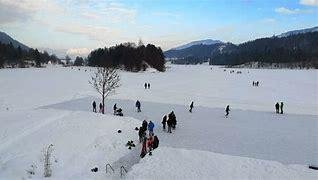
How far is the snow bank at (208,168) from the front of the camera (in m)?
16.8

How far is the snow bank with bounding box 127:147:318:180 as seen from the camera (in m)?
16.8

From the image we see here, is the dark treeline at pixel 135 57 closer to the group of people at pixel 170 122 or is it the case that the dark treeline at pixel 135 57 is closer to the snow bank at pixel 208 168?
the group of people at pixel 170 122

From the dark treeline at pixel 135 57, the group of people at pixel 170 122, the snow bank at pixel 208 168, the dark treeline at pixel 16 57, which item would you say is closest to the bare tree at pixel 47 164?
the snow bank at pixel 208 168

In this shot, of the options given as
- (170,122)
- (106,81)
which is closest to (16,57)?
(106,81)

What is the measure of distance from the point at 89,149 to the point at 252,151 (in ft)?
28.4

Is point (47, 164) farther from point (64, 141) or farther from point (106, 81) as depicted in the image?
point (106, 81)

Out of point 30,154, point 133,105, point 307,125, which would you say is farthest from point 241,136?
point 133,105

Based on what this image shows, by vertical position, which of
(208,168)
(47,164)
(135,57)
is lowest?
(208,168)

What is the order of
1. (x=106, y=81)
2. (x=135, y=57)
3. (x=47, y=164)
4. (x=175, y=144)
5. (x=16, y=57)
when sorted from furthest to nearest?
(x=16, y=57)
(x=135, y=57)
(x=106, y=81)
(x=175, y=144)
(x=47, y=164)

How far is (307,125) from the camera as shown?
97.3 ft

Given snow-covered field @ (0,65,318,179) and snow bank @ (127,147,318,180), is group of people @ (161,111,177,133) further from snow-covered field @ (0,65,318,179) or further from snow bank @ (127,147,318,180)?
snow bank @ (127,147,318,180)

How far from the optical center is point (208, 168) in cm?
1764

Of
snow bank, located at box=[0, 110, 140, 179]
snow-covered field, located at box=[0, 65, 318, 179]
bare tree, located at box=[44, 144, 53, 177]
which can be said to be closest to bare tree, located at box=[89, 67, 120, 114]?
snow-covered field, located at box=[0, 65, 318, 179]

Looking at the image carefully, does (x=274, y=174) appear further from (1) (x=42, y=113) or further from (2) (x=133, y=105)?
(2) (x=133, y=105)
